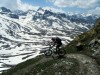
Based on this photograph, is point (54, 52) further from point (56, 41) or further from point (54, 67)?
point (54, 67)

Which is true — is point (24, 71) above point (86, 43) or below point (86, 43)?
below

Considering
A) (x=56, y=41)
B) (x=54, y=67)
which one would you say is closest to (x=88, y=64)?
(x=54, y=67)

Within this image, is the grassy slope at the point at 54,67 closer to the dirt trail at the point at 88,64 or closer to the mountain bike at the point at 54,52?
the dirt trail at the point at 88,64

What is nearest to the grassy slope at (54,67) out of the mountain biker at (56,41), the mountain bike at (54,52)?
the mountain bike at (54,52)

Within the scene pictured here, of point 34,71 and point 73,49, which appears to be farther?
point 73,49

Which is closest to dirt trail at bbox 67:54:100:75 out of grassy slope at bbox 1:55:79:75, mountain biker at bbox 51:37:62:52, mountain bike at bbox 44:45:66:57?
grassy slope at bbox 1:55:79:75

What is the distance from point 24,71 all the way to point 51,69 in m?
5.83

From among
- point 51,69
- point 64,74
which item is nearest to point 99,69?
point 64,74

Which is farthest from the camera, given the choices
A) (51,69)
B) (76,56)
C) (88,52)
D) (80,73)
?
(88,52)

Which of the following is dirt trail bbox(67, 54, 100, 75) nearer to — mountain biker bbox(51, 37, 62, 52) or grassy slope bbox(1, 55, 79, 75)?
grassy slope bbox(1, 55, 79, 75)

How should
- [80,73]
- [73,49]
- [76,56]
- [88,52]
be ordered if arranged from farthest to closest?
[73,49] < [88,52] < [76,56] < [80,73]

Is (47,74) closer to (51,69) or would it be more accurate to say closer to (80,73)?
(51,69)

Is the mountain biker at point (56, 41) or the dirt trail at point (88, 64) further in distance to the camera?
the mountain biker at point (56, 41)

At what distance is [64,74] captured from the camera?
101 ft
